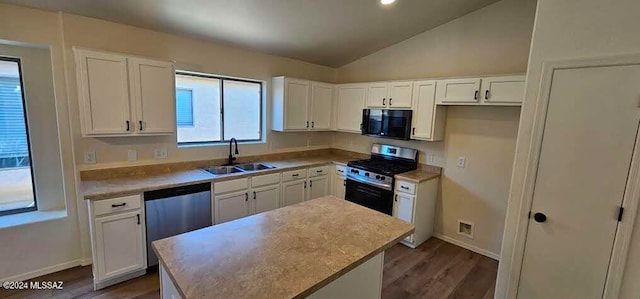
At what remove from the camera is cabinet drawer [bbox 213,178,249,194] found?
9.78ft

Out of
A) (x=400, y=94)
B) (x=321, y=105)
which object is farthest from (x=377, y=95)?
(x=321, y=105)

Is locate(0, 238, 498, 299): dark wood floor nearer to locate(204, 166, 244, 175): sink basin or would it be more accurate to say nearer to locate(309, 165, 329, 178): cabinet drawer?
locate(204, 166, 244, 175): sink basin

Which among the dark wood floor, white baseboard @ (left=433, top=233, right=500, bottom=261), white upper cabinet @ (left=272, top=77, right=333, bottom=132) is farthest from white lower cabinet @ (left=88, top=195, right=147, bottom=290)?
white baseboard @ (left=433, top=233, right=500, bottom=261)

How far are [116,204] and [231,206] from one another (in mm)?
1084

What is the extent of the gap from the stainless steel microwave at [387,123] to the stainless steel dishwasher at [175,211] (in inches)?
89.4

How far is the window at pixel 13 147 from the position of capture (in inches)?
99.5

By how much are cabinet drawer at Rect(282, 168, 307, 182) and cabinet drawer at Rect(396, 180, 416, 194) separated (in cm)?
129

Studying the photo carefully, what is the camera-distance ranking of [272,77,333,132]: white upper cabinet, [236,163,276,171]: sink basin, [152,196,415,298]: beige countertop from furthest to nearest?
[272,77,333,132]: white upper cabinet, [236,163,276,171]: sink basin, [152,196,415,298]: beige countertop

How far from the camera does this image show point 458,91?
3092 millimetres

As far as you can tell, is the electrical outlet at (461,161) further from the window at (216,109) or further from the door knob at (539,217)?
the window at (216,109)

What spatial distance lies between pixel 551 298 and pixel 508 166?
4.97 ft

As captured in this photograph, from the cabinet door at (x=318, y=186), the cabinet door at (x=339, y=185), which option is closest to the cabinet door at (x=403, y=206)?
the cabinet door at (x=339, y=185)

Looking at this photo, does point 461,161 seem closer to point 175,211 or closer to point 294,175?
point 294,175

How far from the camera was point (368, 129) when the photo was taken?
13.0ft
